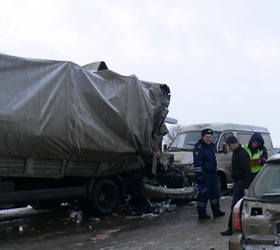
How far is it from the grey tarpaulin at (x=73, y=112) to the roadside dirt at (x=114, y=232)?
132cm

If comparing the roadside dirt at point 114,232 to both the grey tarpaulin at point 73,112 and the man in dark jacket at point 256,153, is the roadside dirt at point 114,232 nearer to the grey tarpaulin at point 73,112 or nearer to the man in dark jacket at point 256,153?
the man in dark jacket at point 256,153

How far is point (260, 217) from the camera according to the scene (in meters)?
3.73

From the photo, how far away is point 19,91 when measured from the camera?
264 inches

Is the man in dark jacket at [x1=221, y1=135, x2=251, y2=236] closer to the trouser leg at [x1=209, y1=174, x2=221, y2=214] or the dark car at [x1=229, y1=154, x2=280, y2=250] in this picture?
the trouser leg at [x1=209, y1=174, x2=221, y2=214]

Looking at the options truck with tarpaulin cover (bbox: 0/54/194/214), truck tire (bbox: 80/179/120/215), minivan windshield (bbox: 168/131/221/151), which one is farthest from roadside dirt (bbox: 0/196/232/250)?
minivan windshield (bbox: 168/131/221/151)

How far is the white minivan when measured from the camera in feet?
36.2

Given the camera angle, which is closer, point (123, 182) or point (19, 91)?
point (19, 91)

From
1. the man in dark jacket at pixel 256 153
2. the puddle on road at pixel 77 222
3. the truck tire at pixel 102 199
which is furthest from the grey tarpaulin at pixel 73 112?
the man in dark jacket at pixel 256 153

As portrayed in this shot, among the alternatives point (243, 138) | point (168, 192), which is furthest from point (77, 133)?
point (243, 138)

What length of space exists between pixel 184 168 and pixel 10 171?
17.3ft

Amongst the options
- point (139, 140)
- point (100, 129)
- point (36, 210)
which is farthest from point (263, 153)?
point (36, 210)

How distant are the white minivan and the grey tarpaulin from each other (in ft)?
6.26

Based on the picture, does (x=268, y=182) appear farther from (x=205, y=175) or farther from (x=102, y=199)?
(x=102, y=199)

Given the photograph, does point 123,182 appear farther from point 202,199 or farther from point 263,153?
point 263,153
